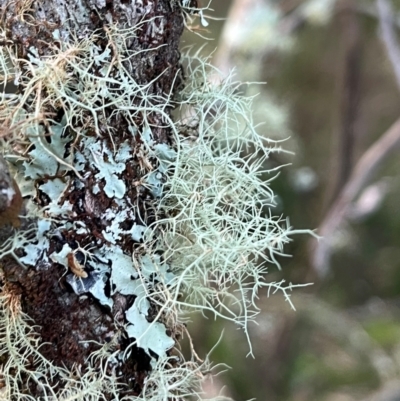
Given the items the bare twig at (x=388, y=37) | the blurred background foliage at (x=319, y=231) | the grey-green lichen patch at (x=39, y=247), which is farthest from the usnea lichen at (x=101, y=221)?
the bare twig at (x=388, y=37)

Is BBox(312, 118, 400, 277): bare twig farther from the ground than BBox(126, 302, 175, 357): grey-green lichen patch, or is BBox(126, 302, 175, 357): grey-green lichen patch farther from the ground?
BBox(126, 302, 175, 357): grey-green lichen patch

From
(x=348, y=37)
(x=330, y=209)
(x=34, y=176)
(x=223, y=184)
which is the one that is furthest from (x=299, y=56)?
(x=34, y=176)

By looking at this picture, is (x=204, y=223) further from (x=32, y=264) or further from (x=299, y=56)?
(x=299, y=56)

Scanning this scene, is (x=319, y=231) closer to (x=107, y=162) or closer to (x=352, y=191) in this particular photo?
(x=352, y=191)

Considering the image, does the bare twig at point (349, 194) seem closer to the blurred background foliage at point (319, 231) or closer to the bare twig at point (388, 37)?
the blurred background foliage at point (319, 231)

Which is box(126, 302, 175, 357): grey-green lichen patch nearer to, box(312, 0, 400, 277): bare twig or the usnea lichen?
the usnea lichen

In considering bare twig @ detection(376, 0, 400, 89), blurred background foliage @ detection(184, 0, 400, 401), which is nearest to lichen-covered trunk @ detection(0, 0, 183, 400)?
blurred background foliage @ detection(184, 0, 400, 401)
